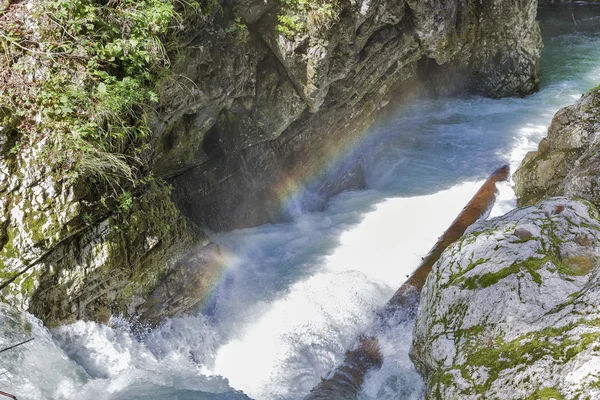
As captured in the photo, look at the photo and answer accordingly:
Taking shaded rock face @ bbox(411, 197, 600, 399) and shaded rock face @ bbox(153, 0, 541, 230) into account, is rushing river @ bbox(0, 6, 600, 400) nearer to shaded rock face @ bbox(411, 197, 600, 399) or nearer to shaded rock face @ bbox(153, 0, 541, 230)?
shaded rock face @ bbox(153, 0, 541, 230)

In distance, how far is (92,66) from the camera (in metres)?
5.46

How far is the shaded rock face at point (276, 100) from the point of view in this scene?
738 centimetres

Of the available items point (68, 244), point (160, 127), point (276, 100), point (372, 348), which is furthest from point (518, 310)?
point (276, 100)

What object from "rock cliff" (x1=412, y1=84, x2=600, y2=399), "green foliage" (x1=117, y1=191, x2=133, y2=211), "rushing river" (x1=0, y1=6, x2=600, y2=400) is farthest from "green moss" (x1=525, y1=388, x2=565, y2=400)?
"green foliage" (x1=117, y1=191, x2=133, y2=211)

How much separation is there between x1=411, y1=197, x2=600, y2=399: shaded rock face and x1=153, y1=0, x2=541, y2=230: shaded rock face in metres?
4.28

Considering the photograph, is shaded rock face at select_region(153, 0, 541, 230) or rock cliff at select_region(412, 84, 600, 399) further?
shaded rock face at select_region(153, 0, 541, 230)

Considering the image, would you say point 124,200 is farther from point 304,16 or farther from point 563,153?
point 563,153

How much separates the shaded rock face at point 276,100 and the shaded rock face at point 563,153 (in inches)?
145

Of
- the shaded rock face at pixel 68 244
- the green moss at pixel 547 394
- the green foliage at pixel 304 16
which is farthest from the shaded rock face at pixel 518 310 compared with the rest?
the green foliage at pixel 304 16

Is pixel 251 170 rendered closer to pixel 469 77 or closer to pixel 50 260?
pixel 50 260

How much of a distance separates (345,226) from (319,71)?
342cm

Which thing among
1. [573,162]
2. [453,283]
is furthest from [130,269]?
[573,162]

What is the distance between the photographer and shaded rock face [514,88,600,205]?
7.07 m

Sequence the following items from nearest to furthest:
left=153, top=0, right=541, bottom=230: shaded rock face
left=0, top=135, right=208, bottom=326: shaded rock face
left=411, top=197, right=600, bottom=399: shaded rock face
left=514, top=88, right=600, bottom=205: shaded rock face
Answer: left=411, top=197, right=600, bottom=399: shaded rock face
left=0, top=135, right=208, bottom=326: shaded rock face
left=514, top=88, right=600, bottom=205: shaded rock face
left=153, top=0, right=541, bottom=230: shaded rock face
